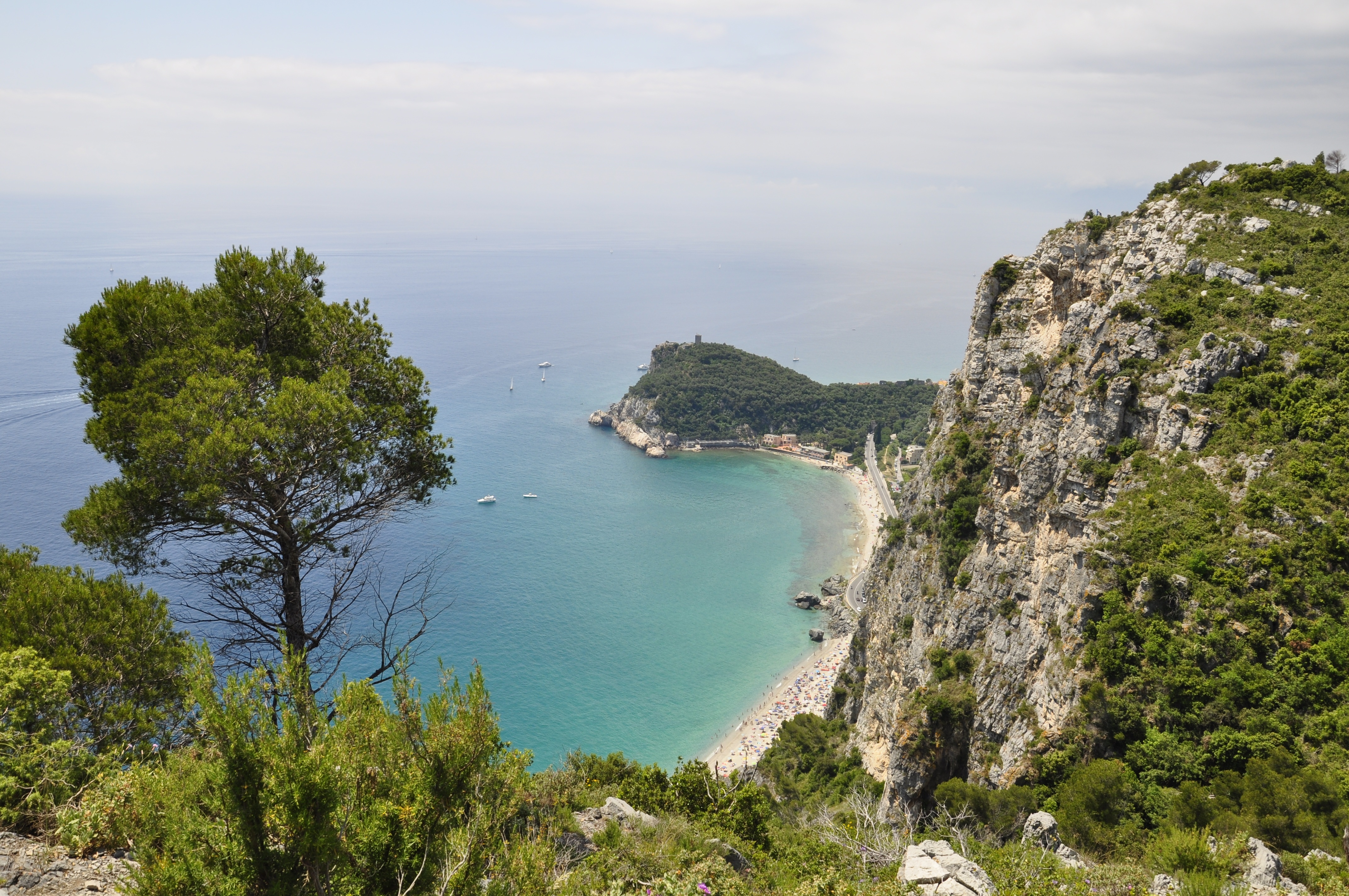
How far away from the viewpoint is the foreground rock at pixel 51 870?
5.97 meters

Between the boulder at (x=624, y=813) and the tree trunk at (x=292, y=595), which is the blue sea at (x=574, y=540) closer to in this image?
the boulder at (x=624, y=813)

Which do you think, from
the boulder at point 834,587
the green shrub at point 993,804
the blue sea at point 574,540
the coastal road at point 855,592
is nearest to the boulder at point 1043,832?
the green shrub at point 993,804

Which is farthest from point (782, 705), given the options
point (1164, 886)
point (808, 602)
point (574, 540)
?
point (1164, 886)

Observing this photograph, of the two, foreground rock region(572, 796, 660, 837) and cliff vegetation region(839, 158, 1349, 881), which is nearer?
foreground rock region(572, 796, 660, 837)

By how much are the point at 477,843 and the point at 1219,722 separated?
15.3 m

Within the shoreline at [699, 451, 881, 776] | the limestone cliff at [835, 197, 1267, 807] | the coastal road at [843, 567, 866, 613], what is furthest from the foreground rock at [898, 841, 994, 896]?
the coastal road at [843, 567, 866, 613]

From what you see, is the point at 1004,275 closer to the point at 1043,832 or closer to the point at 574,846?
the point at 1043,832

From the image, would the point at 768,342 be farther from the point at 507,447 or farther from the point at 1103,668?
the point at 1103,668

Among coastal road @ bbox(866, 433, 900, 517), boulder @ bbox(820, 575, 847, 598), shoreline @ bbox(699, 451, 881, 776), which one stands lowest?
shoreline @ bbox(699, 451, 881, 776)

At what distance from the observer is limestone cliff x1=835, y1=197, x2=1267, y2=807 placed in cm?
1852

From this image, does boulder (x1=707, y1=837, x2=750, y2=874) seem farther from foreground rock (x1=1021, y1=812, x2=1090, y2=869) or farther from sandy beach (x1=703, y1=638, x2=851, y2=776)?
sandy beach (x1=703, y1=638, x2=851, y2=776)

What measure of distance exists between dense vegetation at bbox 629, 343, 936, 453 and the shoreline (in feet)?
118

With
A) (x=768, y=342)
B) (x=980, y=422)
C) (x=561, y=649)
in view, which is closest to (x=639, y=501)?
(x=561, y=649)

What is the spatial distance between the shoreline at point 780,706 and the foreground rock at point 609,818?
19.1m
